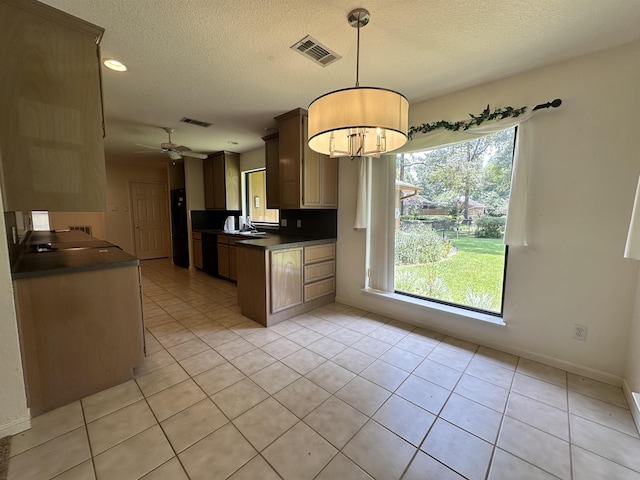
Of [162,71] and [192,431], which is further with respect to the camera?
[162,71]

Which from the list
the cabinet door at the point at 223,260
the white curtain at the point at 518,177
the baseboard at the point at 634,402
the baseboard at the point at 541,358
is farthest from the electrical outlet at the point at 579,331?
the cabinet door at the point at 223,260

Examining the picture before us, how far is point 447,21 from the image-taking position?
5.38ft

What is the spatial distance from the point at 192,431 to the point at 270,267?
5.21 feet

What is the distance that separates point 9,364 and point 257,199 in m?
4.09

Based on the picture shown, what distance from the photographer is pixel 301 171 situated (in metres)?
3.21

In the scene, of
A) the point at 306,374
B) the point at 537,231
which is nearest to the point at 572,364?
the point at 537,231

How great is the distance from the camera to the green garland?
7.14ft

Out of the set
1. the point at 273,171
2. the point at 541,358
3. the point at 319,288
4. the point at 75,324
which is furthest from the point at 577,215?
the point at 75,324

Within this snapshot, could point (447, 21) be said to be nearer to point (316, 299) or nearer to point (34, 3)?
point (34, 3)

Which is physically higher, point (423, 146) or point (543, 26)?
point (543, 26)

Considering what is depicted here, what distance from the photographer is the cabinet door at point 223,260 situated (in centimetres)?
460

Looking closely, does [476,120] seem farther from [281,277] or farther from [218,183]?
[218,183]

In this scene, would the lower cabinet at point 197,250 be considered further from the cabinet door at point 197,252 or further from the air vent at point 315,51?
the air vent at point 315,51

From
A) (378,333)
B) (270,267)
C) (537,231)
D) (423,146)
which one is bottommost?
(378,333)
